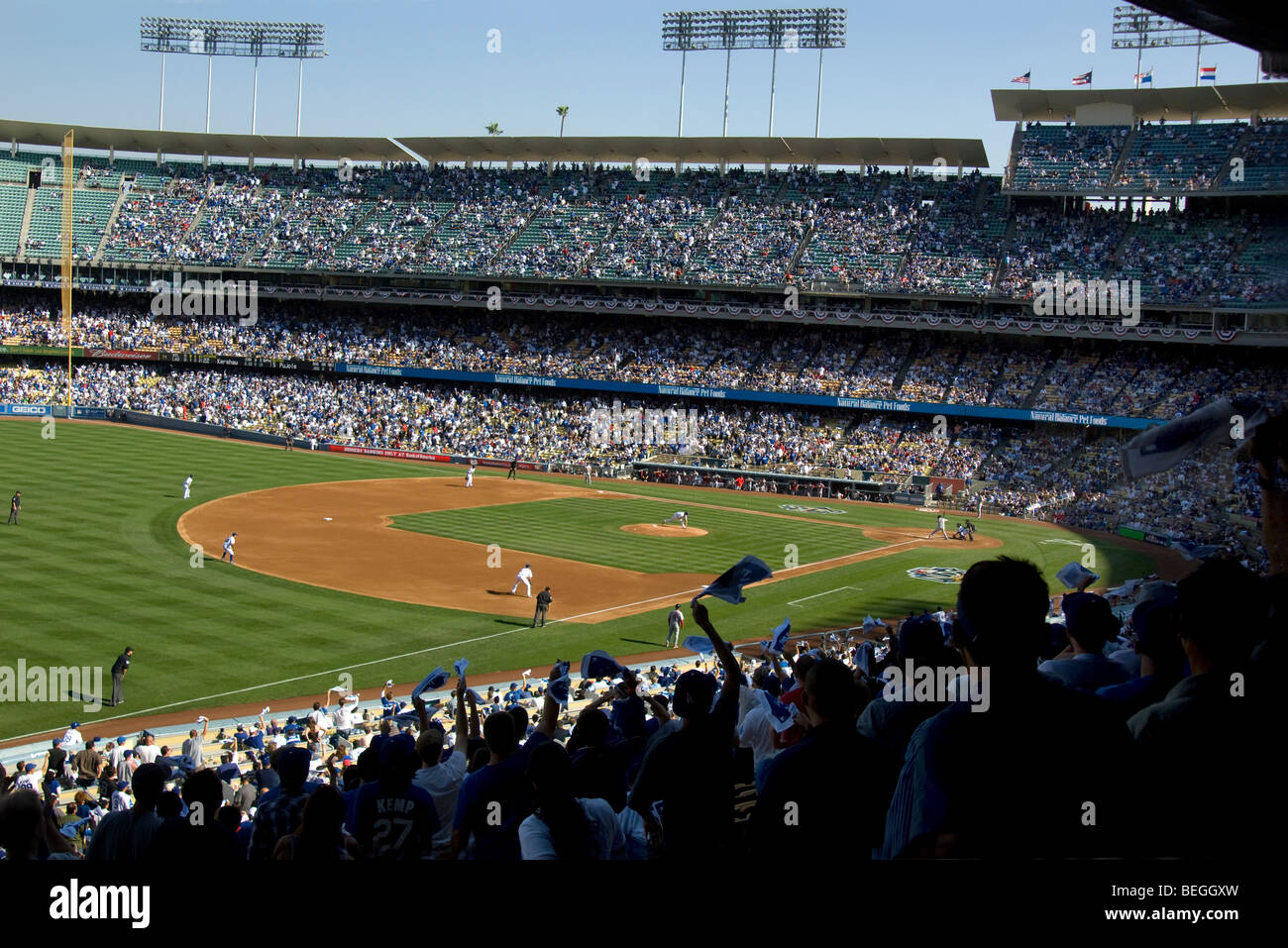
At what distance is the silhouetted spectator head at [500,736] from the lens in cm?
619

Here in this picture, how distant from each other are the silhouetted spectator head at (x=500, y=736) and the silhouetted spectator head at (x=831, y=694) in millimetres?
2323

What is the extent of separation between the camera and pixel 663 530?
145ft

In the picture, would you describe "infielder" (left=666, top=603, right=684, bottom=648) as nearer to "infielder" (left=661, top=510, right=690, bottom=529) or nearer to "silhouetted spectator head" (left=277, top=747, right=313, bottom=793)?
"infielder" (left=661, top=510, right=690, bottom=529)

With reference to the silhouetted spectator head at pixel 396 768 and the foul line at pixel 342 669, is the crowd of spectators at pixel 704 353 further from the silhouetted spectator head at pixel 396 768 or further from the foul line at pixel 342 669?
the silhouetted spectator head at pixel 396 768

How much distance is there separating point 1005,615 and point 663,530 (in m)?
41.0

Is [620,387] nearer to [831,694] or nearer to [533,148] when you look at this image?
[533,148]

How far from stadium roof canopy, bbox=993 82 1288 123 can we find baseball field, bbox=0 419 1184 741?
2772 cm

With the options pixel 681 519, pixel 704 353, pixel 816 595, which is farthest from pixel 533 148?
pixel 816 595

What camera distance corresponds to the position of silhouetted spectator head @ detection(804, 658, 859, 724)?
4363mm

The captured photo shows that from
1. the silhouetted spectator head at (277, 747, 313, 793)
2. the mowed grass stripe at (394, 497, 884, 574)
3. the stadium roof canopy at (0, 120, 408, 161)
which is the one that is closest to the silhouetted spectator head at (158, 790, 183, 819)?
the silhouetted spectator head at (277, 747, 313, 793)

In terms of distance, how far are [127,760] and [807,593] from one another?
22909 mm

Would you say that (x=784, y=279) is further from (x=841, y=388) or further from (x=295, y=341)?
(x=295, y=341)

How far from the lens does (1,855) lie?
Result: 17.6ft
